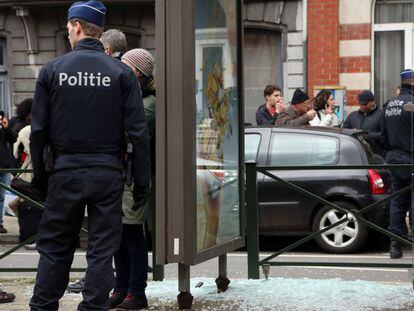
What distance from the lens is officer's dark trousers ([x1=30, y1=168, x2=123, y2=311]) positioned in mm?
5344

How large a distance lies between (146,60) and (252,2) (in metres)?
12.0

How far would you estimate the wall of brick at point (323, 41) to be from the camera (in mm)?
17641

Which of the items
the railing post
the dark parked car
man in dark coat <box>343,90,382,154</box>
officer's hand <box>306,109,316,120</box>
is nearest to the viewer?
the railing post

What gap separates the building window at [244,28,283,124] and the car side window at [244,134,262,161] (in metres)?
6.91

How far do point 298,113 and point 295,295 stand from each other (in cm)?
626

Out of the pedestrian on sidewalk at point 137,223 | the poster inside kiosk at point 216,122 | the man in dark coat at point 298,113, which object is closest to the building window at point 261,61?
the man in dark coat at point 298,113

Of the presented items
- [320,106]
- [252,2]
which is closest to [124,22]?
[252,2]

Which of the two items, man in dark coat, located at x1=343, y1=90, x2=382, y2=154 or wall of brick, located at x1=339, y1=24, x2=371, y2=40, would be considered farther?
wall of brick, located at x1=339, y1=24, x2=371, y2=40

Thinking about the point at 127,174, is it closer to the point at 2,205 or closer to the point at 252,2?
the point at 2,205

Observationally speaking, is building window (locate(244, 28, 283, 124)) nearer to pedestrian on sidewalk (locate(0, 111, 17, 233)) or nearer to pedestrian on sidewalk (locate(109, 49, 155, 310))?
pedestrian on sidewalk (locate(0, 111, 17, 233))

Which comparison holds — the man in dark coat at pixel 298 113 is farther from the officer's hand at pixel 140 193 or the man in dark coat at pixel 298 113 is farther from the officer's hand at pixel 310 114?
the officer's hand at pixel 140 193

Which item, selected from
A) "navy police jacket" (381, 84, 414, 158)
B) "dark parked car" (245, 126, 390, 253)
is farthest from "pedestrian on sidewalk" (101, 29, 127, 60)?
"navy police jacket" (381, 84, 414, 158)

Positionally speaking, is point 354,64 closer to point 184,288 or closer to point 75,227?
point 184,288

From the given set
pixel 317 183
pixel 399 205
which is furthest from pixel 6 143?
pixel 399 205
